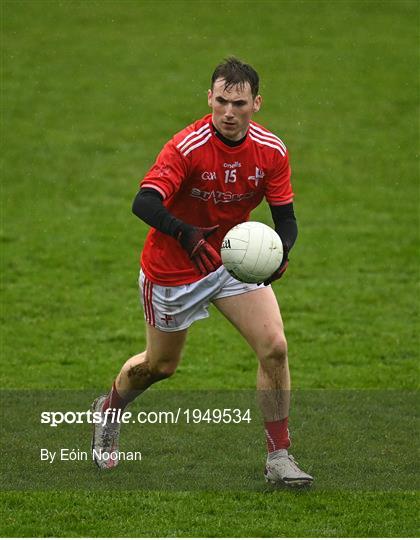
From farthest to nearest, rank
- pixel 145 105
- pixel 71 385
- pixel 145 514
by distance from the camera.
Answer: pixel 145 105 < pixel 71 385 < pixel 145 514

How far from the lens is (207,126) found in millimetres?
7504

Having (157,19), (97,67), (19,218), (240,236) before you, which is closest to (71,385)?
(240,236)

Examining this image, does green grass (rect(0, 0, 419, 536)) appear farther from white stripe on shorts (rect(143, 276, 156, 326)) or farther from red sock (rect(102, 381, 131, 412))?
white stripe on shorts (rect(143, 276, 156, 326))

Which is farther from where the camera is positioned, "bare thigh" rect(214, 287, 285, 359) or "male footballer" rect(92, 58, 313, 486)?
"bare thigh" rect(214, 287, 285, 359)

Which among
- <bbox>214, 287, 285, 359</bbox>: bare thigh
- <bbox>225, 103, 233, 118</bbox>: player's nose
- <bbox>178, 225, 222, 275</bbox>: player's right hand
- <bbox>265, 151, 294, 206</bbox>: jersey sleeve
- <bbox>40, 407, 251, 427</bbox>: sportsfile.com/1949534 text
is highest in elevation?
<bbox>225, 103, 233, 118</bbox>: player's nose

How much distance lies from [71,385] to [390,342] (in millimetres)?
3381

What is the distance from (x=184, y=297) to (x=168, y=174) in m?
0.89

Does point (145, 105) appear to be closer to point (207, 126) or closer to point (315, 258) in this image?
point (315, 258)

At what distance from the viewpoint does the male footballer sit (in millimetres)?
7301

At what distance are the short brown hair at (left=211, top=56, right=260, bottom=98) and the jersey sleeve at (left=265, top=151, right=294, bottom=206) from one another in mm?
471

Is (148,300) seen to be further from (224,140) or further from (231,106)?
(231,106)

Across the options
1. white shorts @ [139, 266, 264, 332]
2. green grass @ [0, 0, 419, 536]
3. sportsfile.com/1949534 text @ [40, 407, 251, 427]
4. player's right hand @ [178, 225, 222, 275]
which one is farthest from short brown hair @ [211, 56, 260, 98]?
sportsfile.com/1949534 text @ [40, 407, 251, 427]

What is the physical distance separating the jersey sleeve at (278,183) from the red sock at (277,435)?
4.57 feet

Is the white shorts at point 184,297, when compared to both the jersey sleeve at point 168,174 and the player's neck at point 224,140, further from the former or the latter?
the player's neck at point 224,140
